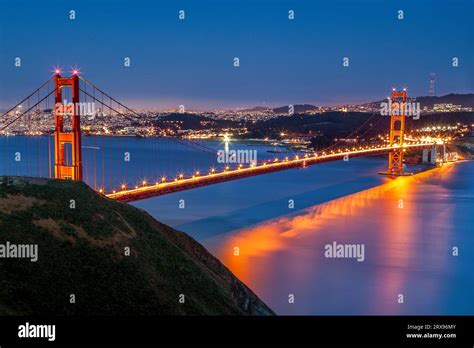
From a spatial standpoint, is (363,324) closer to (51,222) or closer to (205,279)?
(205,279)

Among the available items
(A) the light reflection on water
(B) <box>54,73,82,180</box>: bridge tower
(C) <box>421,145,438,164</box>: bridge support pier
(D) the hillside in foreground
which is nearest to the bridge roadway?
(B) <box>54,73,82,180</box>: bridge tower

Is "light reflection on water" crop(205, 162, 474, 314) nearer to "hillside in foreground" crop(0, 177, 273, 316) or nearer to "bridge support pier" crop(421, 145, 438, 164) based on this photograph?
"hillside in foreground" crop(0, 177, 273, 316)

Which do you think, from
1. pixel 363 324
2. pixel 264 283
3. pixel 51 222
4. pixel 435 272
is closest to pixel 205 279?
pixel 51 222

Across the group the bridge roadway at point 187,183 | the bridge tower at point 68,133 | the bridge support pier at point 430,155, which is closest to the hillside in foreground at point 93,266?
the bridge tower at point 68,133

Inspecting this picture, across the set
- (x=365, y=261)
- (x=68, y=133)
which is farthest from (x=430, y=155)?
(x=68, y=133)

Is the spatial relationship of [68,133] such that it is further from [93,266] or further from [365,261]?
[365,261]

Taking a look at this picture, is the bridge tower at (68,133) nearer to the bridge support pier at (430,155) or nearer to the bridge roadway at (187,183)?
the bridge roadway at (187,183)
